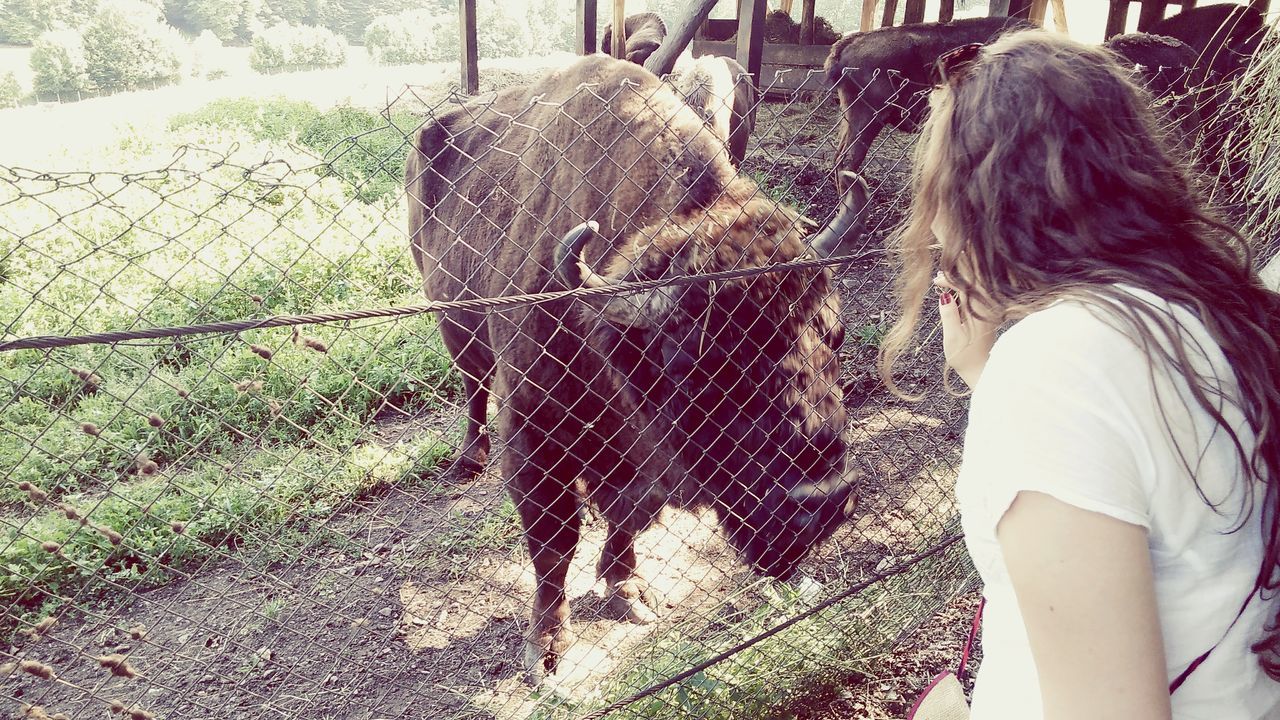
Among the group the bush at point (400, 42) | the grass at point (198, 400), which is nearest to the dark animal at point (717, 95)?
the grass at point (198, 400)

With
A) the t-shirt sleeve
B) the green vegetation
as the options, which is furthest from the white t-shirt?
the green vegetation

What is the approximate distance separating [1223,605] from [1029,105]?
2.32ft

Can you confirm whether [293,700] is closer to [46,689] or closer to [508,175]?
Answer: [46,689]

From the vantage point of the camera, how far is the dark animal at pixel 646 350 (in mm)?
2768

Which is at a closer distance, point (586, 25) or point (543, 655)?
point (543, 655)

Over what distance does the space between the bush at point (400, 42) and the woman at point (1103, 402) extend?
27.0 meters

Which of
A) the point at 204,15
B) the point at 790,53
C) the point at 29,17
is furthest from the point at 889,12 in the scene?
the point at 29,17

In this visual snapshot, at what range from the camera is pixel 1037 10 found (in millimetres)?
9336

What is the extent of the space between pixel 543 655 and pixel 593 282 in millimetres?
1633

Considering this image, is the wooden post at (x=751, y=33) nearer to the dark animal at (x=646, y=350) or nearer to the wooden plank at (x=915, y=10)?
the dark animal at (x=646, y=350)

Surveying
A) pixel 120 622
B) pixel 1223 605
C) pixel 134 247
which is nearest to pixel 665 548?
pixel 120 622

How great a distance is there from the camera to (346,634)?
3613 millimetres

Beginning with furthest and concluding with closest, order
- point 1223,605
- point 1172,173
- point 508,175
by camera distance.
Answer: point 508,175 → point 1172,173 → point 1223,605

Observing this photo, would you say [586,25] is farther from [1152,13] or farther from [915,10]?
[1152,13]
